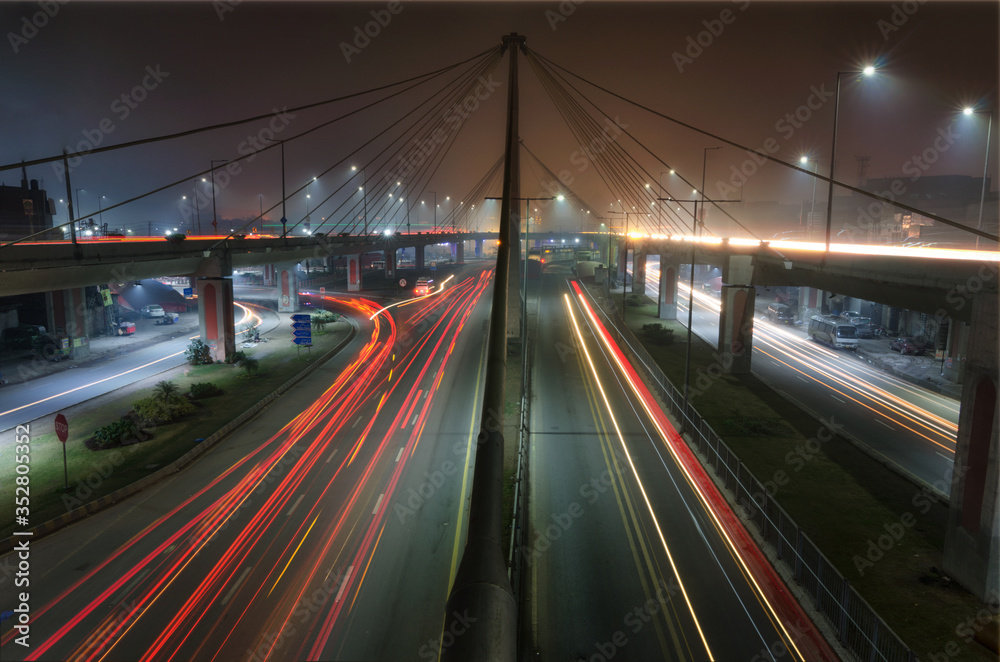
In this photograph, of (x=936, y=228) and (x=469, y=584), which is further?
(x=936, y=228)

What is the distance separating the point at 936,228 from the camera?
6153cm

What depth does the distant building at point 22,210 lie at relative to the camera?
62562 mm

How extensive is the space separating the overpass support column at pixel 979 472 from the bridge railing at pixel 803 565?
3.44m

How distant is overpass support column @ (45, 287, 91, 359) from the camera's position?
136 feet

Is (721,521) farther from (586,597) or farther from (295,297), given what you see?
(295,297)

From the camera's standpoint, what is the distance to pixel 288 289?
66.9 metres

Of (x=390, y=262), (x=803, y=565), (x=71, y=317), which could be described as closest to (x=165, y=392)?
(x=71, y=317)

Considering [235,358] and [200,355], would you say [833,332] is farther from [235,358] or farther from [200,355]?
[200,355]

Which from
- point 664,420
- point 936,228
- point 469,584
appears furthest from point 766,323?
point 469,584

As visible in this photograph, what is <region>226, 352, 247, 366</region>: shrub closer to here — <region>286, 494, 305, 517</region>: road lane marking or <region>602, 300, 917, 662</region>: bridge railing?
<region>286, 494, 305, 517</region>: road lane marking

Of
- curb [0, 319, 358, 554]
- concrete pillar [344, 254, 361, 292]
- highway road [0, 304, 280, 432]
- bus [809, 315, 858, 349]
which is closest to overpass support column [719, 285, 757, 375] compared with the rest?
bus [809, 315, 858, 349]

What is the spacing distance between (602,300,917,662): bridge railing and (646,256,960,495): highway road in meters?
7.94

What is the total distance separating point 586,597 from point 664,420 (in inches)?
599

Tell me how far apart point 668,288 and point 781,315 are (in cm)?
1314
